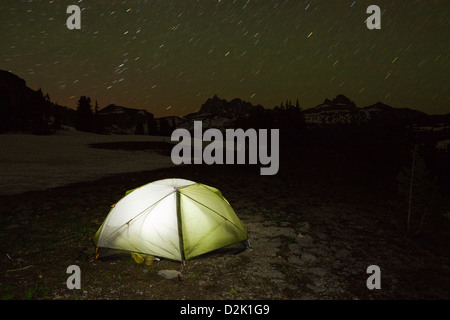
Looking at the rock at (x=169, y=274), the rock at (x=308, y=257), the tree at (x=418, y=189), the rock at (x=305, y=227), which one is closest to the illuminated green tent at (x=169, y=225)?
→ the rock at (x=169, y=274)

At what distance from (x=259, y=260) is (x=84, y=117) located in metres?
85.6

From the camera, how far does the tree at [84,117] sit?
79.8m

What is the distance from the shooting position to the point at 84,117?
80.0 m

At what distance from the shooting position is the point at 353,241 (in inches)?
328

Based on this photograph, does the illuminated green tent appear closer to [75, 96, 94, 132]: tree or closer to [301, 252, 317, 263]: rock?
[301, 252, 317, 263]: rock

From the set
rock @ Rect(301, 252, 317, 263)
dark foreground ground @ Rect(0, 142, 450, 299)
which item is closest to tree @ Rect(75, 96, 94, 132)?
dark foreground ground @ Rect(0, 142, 450, 299)

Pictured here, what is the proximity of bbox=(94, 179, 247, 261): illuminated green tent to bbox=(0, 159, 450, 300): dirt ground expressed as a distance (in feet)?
1.30

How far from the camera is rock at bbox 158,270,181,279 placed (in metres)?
6.08

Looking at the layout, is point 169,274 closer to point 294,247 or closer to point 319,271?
point 319,271

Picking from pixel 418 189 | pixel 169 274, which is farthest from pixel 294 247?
pixel 418 189

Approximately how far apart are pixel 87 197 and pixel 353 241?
1140 centimetres

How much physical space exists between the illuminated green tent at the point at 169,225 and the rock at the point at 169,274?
1.02 feet
